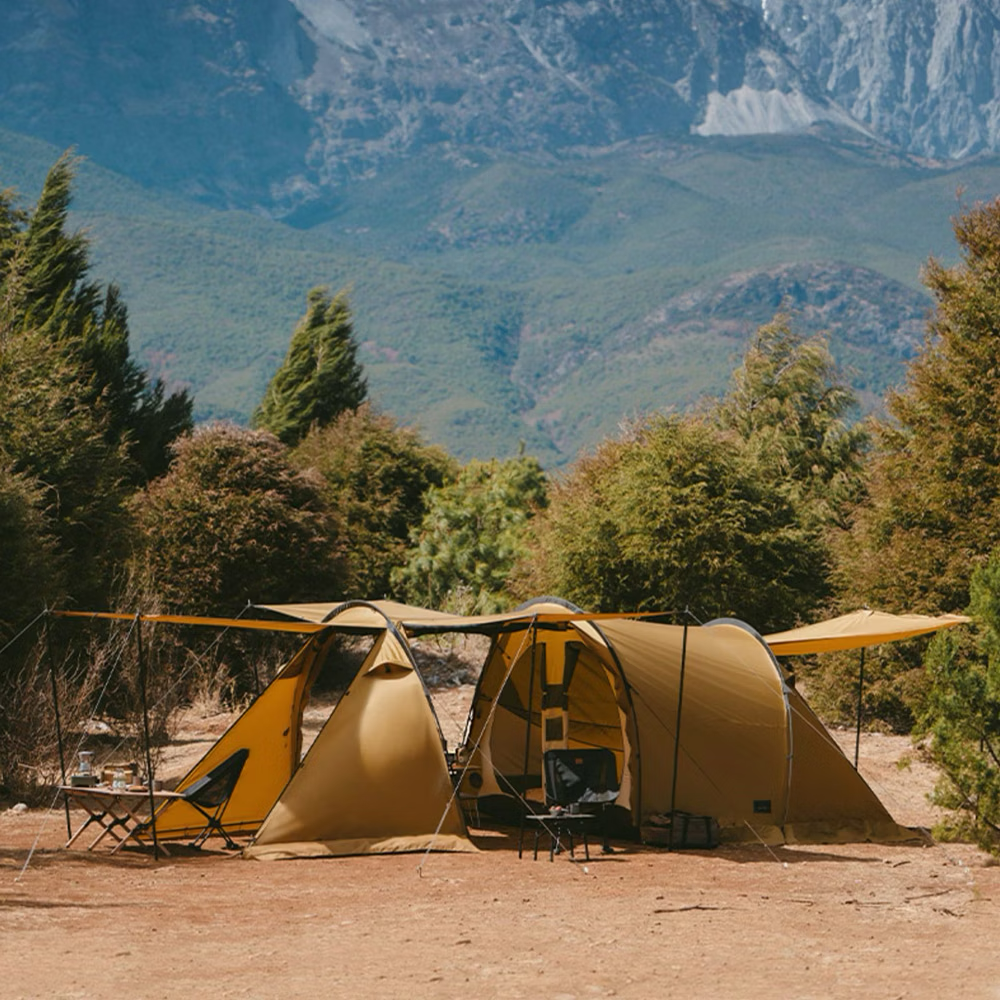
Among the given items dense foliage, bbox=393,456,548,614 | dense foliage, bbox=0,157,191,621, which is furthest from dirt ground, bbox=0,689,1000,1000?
Result: dense foliage, bbox=393,456,548,614

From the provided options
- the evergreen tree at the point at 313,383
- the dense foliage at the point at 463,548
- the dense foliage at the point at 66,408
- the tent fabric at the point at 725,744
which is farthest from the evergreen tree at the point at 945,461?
the evergreen tree at the point at 313,383

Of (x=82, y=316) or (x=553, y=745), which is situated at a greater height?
(x=82, y=316)

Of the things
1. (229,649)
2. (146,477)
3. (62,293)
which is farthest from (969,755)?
(62,293)

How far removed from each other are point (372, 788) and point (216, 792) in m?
1.59

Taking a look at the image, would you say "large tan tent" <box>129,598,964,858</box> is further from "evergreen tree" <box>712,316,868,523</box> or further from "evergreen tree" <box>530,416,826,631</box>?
"evergreen tree" <box>712,316,868,523</box>

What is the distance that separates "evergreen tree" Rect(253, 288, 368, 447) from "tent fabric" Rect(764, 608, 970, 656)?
32.9m

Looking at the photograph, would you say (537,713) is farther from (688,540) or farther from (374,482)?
(374,482)

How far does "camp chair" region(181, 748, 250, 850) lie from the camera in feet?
43.4

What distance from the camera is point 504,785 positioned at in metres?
14.9

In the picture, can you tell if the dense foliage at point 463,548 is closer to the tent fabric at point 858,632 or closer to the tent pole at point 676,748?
the tent fabric at point 858,632

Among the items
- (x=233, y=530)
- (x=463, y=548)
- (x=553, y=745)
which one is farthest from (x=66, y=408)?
(x=463, y=548)

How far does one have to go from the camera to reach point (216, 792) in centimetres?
1365

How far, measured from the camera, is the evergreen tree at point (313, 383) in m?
48.1

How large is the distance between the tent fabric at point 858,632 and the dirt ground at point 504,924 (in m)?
1.62
